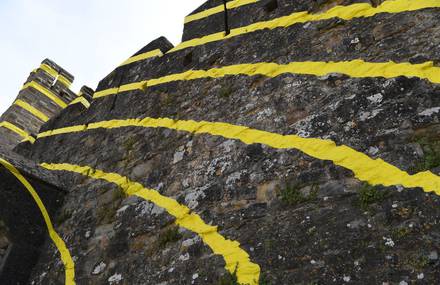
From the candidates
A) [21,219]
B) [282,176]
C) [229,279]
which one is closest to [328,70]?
[282,176]

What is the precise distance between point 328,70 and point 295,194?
125cm

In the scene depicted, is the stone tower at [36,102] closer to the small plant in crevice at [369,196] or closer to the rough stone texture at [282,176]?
the rough stone texture at [282,176]

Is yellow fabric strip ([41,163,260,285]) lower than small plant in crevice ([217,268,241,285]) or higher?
higher

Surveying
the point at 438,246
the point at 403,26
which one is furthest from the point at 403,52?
the point at 438,246

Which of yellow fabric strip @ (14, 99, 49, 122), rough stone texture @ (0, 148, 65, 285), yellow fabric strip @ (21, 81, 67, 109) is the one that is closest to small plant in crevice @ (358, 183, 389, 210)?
rough stone texture @ (0, 148, 65, 285)

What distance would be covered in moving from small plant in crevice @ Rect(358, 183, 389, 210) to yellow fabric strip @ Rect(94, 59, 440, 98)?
0.94 meters

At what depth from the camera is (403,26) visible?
3689 mm

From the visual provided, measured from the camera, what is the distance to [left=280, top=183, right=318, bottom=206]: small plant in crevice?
10.5 ft

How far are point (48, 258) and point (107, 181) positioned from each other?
3.52ft

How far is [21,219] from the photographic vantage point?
17.5 ft

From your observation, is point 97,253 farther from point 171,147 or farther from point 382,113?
point 382,113

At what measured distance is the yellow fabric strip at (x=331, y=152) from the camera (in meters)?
2.84

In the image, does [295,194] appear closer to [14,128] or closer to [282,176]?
[282,176]

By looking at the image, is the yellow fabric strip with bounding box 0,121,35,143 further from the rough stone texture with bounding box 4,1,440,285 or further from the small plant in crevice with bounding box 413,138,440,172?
the small plant in crevice with bounding box 413,138,440,172
